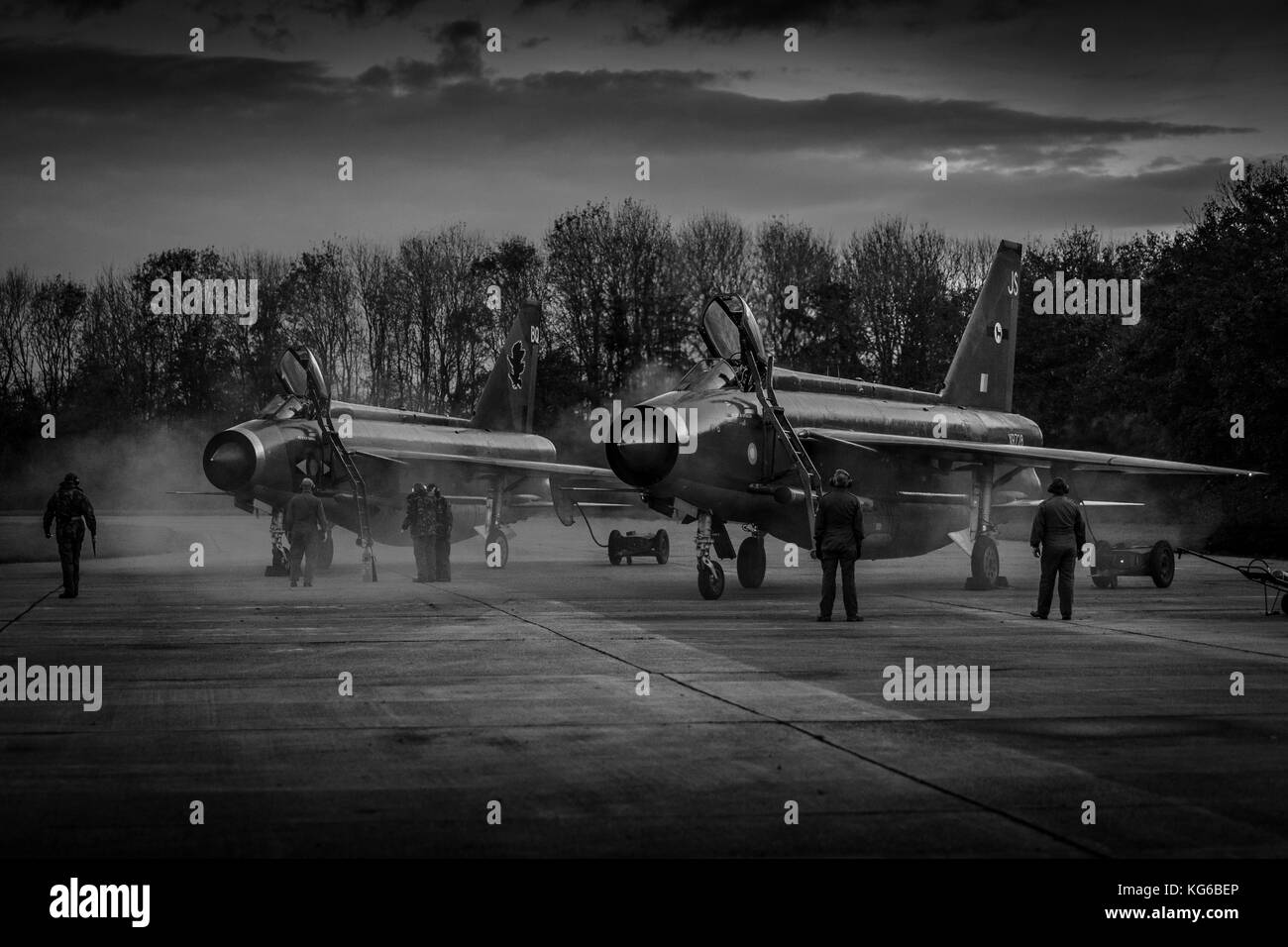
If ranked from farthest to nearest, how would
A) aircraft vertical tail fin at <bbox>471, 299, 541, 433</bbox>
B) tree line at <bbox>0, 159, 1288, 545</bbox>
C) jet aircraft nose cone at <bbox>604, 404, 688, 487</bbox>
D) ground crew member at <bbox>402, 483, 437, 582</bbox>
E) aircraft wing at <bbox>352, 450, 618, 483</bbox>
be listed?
tree line at <bbox>0, 159, 1288, 545</bbox> → aircraft vertical tail fin at <bbox>471, 299, 541, 433</bbox> → aircraft wing at <bbox>352, 450, 618, 483</bbox> → ground crew member at <bbox>402, 483, 437, 582</bbox> → jet aircraft nose cone at <bbox>604, 404, 688, 487</bbox>

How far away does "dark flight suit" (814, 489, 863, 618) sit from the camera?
1673cm

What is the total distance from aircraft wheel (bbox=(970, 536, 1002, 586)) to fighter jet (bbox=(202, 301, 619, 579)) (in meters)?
10.6

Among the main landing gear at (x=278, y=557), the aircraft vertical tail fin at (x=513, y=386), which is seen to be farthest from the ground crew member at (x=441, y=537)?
the aircraft vertical tail fin at (x=513, y=386)

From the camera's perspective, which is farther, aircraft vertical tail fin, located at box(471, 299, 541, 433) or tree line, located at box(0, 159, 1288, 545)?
tree line, located at box(0, 159, 1288, 545)

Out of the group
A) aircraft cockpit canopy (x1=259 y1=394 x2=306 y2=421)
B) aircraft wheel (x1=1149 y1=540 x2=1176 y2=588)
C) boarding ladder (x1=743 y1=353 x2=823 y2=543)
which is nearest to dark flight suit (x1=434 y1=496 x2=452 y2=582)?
aircraft cockpit canopy (x1=259 y1=394 x2=306 y2=421)

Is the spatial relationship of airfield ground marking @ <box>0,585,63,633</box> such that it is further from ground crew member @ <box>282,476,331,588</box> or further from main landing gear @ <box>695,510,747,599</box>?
main landing gear @ <box>695,510,747,599</box>

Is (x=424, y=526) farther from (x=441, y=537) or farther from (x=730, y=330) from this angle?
(x=730, y=330)

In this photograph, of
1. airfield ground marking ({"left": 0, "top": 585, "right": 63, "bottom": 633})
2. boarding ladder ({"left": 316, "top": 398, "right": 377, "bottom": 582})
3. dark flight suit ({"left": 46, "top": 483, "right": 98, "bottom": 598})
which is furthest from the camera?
boarding ladder ({"left": 316, "top": 398, "right": 377, "bottom": 582})

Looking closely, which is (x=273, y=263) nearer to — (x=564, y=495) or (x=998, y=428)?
(x=564, y=495)

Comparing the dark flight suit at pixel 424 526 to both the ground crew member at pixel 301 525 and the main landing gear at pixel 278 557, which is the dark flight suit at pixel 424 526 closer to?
the ground crew member at pixel 301 525

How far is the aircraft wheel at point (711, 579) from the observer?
65.7 feet

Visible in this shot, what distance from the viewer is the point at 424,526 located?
971 inches

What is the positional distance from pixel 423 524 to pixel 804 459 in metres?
7.63
